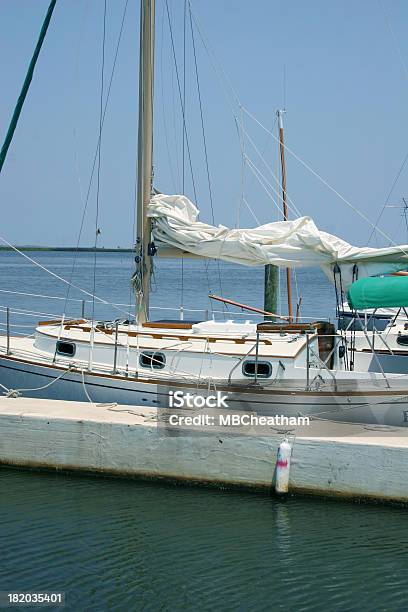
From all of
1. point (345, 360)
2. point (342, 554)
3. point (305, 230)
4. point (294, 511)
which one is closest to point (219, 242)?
point (305, 230)

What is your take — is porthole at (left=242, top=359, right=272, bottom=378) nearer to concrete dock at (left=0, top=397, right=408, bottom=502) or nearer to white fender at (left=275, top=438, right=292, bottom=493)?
concrete dock at (left=0, top=397, right=408, bottom=502)

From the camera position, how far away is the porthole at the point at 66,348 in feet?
→ 51.6

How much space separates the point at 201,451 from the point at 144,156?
22.7 feet

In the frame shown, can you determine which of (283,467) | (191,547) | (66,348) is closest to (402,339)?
(283,467)

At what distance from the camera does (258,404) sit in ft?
45.5

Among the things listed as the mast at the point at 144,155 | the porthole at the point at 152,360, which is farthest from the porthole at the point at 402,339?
the porthole at the point at 152,360

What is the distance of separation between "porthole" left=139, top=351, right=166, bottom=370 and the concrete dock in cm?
121

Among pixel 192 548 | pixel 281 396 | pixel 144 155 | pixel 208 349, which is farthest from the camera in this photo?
pixel 144 155

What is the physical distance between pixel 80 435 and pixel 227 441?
248 centimetres

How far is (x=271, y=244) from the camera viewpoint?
16.1 meters

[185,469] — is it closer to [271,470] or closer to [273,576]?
[271,470]

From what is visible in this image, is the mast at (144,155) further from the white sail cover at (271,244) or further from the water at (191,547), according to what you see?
the water at (191,547)

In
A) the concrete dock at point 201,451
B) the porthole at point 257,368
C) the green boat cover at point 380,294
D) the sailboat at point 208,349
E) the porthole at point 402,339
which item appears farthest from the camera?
the porthole at point 402,339

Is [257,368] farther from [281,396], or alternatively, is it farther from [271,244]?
[271,244]
